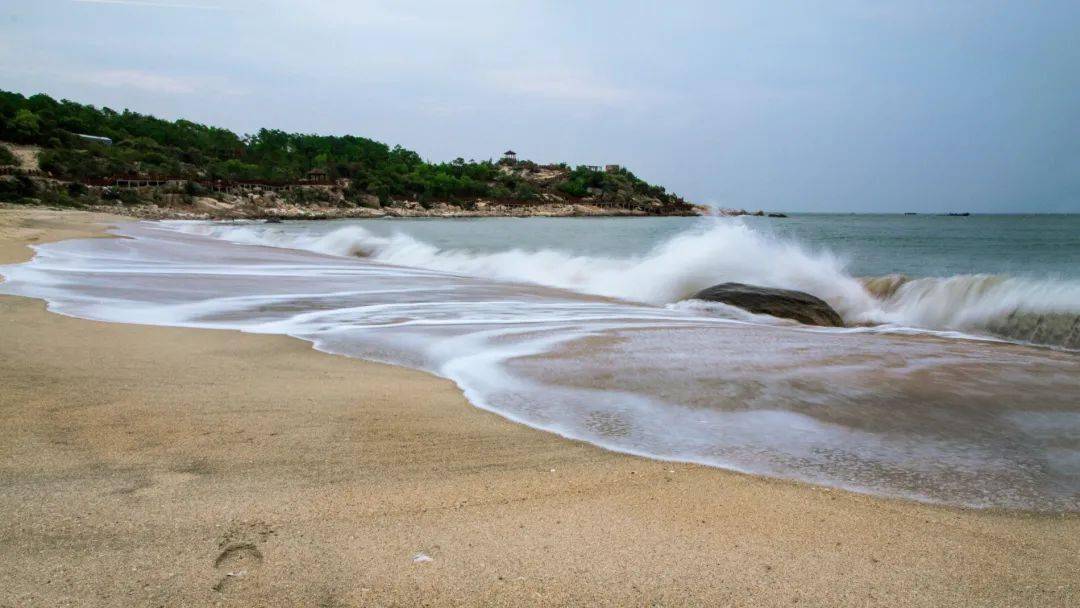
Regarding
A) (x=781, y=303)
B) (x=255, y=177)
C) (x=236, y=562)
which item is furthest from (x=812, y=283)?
(x=255, y=177)

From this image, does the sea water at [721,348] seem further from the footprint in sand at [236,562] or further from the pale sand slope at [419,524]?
the footprint in sand at [236,562]

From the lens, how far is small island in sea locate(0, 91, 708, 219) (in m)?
52.6

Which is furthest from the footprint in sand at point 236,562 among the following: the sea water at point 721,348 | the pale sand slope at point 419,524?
the sea water at point 721,348

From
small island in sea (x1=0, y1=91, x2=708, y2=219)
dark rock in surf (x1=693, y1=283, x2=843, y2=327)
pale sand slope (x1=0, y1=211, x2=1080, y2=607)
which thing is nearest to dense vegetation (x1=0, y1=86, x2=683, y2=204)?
small island in sea (x1=0, y1=91, x2=708, y2=219)

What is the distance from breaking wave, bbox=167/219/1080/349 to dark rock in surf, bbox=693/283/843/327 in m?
0.51

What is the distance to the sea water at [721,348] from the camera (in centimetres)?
339

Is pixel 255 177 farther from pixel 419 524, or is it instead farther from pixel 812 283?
pixel 419 524

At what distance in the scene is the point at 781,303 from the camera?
9.39 meters

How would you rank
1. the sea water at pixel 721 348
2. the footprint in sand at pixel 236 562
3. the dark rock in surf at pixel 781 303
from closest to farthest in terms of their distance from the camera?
1. the footprint in sand at pixel 236 562
2. the sea water at pixel 721 348
3. the dark rock in surf at pixel 781 303

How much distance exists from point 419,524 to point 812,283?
1107 cm

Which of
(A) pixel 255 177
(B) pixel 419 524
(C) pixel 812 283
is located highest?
(A) pixel 255 177

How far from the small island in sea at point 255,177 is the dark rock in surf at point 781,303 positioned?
47.5 m

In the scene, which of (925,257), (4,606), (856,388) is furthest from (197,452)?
(925,257)

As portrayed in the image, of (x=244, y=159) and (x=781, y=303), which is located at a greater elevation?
(x=244, y=159)
